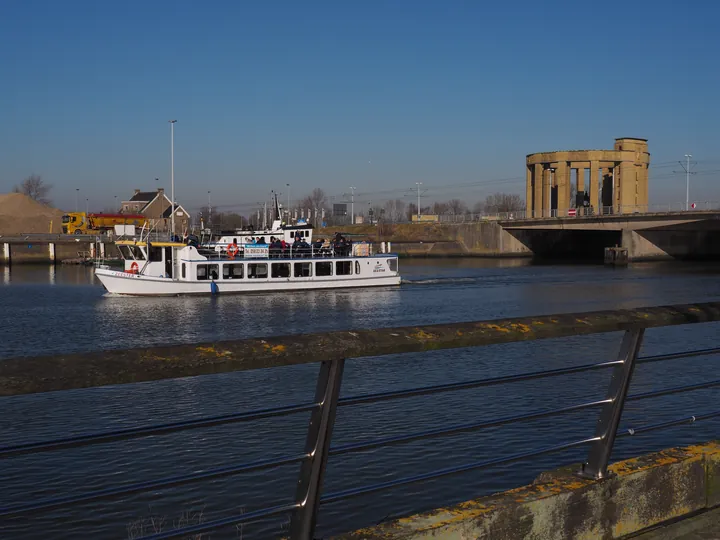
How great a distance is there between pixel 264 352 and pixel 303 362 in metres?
0.24

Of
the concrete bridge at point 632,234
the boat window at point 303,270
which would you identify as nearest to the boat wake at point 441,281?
the boat window at point 303,270

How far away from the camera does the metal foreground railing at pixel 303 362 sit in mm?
2834

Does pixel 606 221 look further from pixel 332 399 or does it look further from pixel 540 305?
pixel 332 399

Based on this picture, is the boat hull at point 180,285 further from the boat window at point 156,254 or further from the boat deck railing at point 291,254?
the boat deck railing at point 291,254

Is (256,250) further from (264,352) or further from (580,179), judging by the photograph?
(580,179)

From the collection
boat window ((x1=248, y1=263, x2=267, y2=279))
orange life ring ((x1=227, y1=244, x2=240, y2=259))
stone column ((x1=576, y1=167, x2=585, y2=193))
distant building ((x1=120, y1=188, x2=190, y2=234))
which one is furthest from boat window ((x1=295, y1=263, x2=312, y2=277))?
distant building ((x1=120, y1=188, x2=190, y2=234))

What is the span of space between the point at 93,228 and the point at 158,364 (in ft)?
423

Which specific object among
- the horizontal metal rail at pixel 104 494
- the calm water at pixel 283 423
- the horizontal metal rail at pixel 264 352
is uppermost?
the horizontal metal rail at pixel 264 352

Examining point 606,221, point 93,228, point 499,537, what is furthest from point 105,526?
point 93,228

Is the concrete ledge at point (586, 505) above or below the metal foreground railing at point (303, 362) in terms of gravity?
below

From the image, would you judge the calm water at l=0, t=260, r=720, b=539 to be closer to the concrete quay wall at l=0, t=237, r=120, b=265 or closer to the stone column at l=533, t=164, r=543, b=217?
the concrete quay wall at l=0, t=237, r=120, b=265

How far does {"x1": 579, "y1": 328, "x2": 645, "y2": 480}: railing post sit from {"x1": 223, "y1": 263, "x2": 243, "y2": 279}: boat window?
173ft

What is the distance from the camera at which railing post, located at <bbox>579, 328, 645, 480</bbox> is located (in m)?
4.62

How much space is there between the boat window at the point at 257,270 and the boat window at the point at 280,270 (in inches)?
25.5
